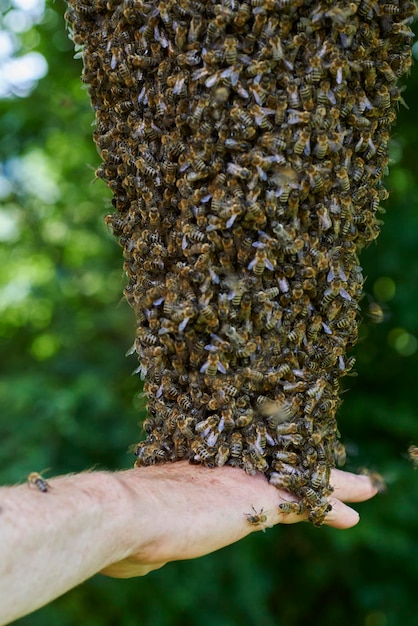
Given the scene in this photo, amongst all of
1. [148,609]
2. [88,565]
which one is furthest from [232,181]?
[148,609]

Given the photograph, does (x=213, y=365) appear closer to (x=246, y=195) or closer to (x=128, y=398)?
(x=246, y=195)

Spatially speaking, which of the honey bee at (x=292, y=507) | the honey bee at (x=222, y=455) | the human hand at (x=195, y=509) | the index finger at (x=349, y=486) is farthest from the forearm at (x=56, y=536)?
the index finger at (x=349, y=486)

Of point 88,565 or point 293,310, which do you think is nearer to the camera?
point 88,565

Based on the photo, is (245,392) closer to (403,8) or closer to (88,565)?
Answer: (88,565)

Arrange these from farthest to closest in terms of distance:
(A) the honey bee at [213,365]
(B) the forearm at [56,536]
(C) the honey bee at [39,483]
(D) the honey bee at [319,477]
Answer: (D) the honey bee at [319,477], (A) the honey bee at [213,365], (C) the honey bee at [39,483], (B) the forearm at [56,536]

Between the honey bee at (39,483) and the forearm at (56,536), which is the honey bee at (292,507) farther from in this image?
the honey bee at (39,483)

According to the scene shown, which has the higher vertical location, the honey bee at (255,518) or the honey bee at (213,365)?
the honey bee at (213,365)

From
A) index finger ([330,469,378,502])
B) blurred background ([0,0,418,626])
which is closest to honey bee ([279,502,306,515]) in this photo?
index finger ([330,469,378,502])
